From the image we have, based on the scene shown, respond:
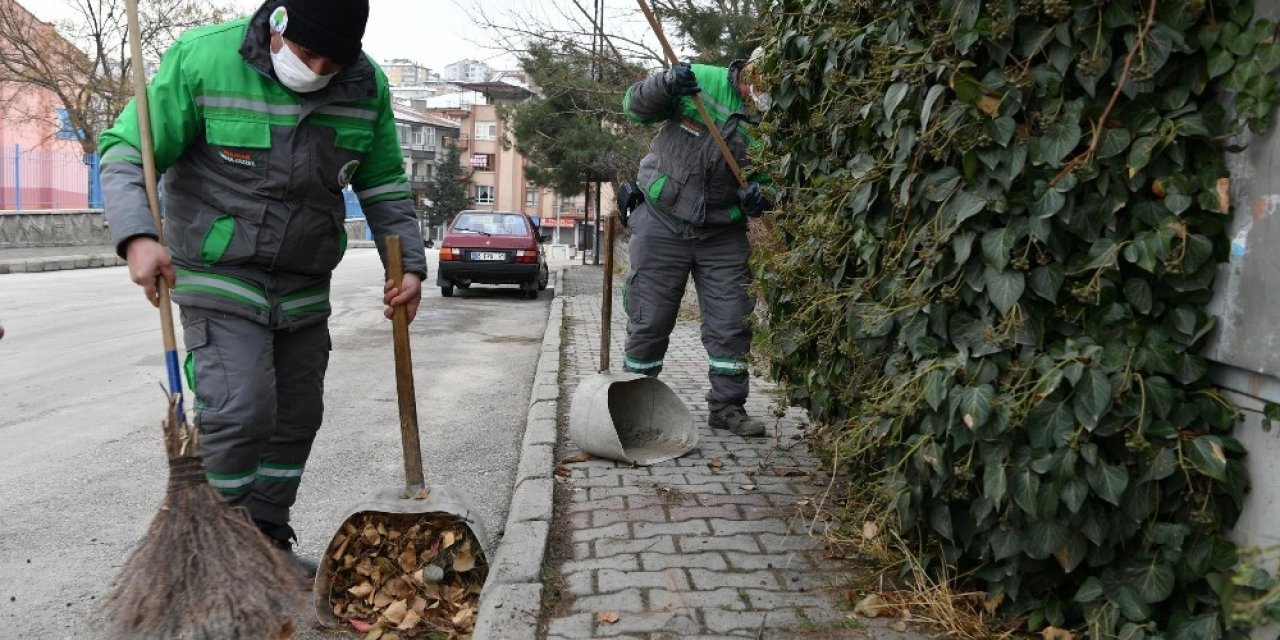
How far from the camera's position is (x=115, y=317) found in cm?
1195

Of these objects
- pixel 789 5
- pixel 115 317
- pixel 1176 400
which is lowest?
pixel 115 317

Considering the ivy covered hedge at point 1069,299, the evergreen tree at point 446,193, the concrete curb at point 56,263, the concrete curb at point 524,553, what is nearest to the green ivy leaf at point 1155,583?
the ivy covered hedge at point 1069,299

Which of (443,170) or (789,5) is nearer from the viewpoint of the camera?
(789,5)

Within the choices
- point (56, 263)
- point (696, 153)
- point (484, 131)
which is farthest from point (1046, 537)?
point (484, 131)

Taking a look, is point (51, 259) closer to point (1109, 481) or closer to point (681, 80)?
point (681, 80)

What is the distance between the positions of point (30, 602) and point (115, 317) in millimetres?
9661

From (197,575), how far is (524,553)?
1.09m

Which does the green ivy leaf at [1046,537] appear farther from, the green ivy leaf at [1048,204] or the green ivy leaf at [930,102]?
the green ivy leaf at [930,102]

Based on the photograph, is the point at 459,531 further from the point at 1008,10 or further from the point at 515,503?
the point at 1008,10

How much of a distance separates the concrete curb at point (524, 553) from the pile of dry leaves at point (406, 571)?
0.12 meters

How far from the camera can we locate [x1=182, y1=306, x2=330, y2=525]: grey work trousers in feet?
9.82

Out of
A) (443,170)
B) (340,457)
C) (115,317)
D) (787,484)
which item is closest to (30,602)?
(340,457)

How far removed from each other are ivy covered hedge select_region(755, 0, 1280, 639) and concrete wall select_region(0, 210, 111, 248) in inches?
954

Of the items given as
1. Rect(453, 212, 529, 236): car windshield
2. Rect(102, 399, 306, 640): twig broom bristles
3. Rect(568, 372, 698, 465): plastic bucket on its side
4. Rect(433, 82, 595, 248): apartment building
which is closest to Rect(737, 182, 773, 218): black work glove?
Rect(568, 372, 698, 465): plastic bucket on its side
